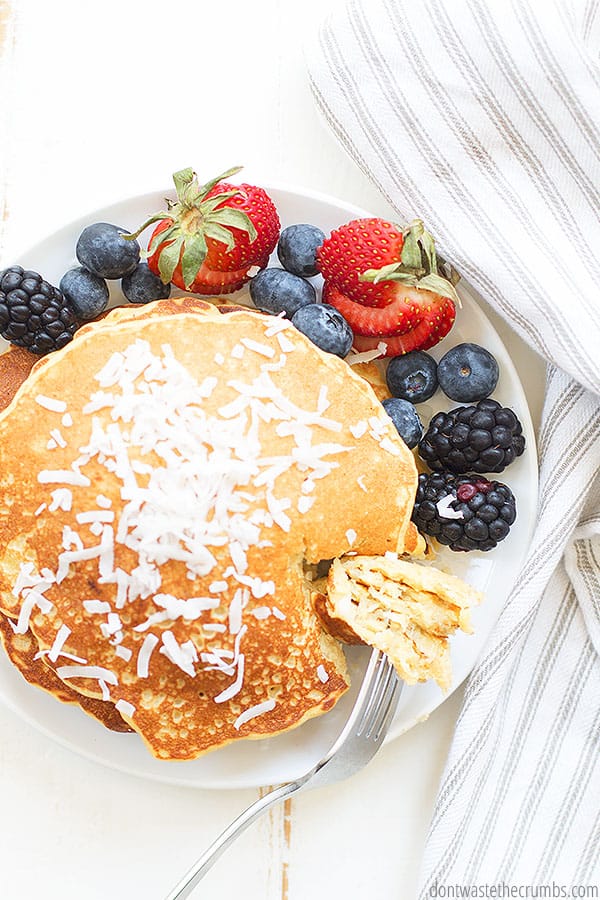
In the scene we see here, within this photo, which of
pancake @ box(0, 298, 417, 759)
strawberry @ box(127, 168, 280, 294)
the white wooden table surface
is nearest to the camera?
pancake @ box(0, 298, 417, 759)

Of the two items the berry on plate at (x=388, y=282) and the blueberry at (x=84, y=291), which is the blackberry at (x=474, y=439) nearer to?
the berry on plate at (x=388, y=282)

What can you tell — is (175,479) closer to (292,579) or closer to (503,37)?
(292,579)

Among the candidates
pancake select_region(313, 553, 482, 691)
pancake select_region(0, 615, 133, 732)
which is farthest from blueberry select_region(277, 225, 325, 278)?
pancake select_region(0, 615, 133, 732)

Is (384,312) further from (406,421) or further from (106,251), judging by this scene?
(106,251)

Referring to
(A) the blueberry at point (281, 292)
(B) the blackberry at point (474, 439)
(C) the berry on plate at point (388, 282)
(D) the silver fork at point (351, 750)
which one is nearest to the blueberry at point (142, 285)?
(A) the blueberry at point (281, 292)

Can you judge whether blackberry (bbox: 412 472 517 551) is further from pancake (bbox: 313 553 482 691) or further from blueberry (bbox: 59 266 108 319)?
blueberry (bbox: 59 266 108 319)

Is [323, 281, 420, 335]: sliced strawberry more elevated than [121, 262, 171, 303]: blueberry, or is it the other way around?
[323, 281, 420, 335]: sliced strawberry

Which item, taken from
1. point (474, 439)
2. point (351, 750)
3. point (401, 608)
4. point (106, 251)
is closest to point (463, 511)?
point (474, 439)
